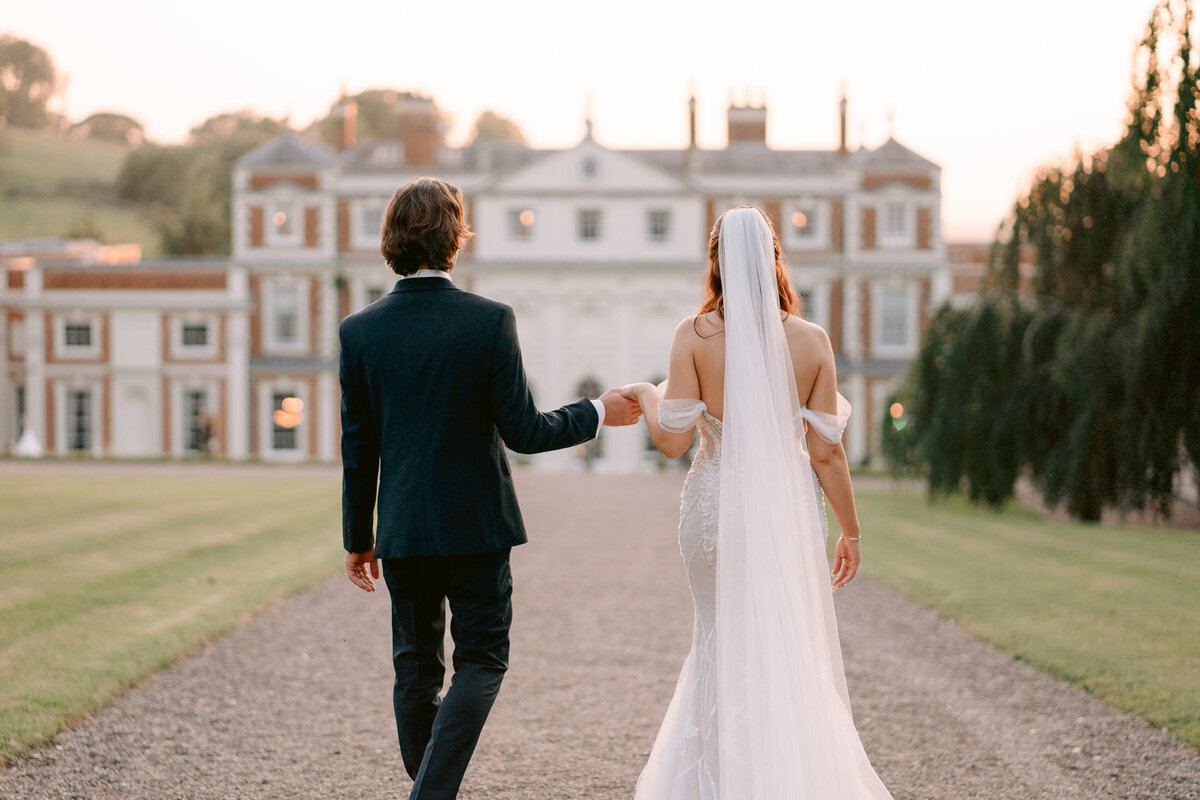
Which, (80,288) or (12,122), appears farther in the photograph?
(12,122)

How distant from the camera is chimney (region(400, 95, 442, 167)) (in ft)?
127

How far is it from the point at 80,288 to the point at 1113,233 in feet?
102

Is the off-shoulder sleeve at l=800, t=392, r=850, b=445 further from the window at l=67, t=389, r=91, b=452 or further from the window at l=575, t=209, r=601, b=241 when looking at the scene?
the window at l=67, t=389, r=91, b=452

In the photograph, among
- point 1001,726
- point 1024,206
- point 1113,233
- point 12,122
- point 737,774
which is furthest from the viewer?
point 12,122

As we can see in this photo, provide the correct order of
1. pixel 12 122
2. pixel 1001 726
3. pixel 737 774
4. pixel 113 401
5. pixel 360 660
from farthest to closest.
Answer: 1. pixel 12 122
2. pixel 113 401
3. pixel 360 660
4. pixel 1001 726
5. pixel 737 774

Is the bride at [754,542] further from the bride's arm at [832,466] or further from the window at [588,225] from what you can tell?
the window at [588,225]

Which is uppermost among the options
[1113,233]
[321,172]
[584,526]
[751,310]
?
[321,172]

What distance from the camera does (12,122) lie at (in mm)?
95688

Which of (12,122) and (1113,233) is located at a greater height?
(12,122)

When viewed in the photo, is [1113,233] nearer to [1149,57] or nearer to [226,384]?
[1149,57]

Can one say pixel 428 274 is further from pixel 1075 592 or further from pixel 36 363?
pixel 36 363

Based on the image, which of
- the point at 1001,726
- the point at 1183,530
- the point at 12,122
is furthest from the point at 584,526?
the point at 12,122

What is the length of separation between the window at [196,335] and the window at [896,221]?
73.4 feet

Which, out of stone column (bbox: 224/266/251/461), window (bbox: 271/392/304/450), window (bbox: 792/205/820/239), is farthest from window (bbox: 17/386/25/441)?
window (bbox: 792/205/820/239)
